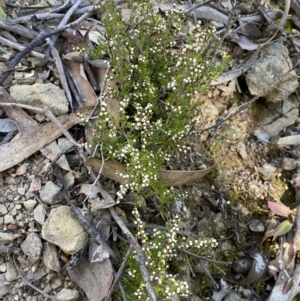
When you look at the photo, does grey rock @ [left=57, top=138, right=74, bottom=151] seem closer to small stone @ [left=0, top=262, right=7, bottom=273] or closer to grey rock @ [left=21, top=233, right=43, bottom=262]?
grey rock @ [left=21, top=233, right=43, bottom=262]

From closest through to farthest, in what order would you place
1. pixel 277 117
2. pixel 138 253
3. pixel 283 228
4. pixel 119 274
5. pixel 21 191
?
pixel 138 253, pixel 119 274, pixel 21 191, pixel 283 228, pixel 277 117

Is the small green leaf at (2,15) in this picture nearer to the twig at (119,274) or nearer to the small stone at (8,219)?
the small stone at (8,219)

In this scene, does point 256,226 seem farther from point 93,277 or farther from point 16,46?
point 16,46

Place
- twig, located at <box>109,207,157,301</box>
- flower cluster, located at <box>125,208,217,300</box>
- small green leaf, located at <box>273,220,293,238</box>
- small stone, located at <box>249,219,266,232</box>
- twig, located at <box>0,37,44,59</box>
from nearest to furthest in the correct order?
1. twig, located at <box>109,207,157,301</box>
2. flower cluster, located at <box>125,208,217,300</box>
3. twig, located at <box>0,37,44,59</box>
4. small green leaf, located at <box>273,220,293,238</box>
5. small stone, located at <box>249,219,266,232</box>

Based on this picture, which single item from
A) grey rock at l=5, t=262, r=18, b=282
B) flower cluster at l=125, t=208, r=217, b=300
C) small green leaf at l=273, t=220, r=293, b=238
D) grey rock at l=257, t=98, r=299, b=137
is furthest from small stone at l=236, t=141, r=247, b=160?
grey rock at l=5, t=262, r=18, b=282

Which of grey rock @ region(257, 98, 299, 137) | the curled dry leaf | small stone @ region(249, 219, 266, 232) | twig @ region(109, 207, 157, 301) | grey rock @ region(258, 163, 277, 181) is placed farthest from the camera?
grey rock @ region(257, 98, 299, 137)

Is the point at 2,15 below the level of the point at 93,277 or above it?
above

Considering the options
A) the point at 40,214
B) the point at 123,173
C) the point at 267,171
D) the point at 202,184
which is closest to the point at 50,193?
the point at 40,214
